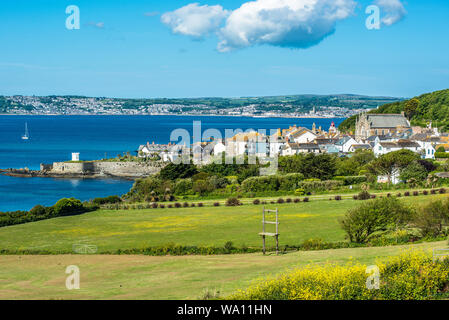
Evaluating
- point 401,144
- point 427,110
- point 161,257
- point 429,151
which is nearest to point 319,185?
point 429,151

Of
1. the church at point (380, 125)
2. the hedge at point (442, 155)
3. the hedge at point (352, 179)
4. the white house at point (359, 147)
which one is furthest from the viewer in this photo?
the church at point (380, 125)

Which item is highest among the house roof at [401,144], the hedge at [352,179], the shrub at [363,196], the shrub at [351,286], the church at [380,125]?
the church at [380,125]

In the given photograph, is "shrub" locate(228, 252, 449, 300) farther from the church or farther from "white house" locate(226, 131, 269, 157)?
the church

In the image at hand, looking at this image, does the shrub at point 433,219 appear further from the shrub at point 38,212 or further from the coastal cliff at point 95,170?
the coastal cliff at point 95,170

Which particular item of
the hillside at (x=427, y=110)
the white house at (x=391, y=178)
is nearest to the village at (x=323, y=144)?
the hillside at (x=427, y=110)

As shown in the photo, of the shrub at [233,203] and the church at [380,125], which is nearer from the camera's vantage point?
the shrub at [233,203]

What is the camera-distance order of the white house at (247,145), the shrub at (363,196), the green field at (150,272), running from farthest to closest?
the white house at (247,145) → the shrub at (363,196) → the green field at (150,272)

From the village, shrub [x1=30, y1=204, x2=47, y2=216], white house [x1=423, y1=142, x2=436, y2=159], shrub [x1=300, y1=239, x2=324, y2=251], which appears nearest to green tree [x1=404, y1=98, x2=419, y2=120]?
the village

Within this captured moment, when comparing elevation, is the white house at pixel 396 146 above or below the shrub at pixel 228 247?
above

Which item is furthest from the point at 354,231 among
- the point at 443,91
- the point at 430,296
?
the point at 443,91
